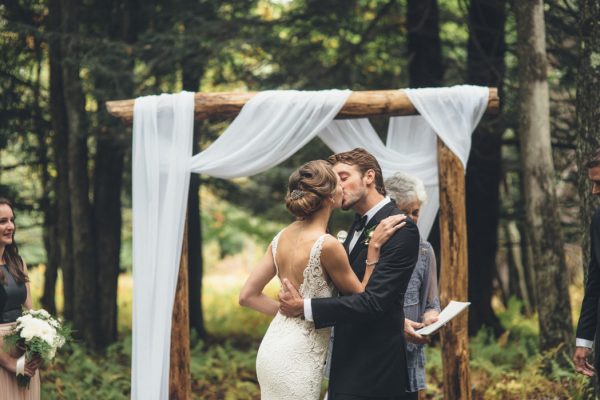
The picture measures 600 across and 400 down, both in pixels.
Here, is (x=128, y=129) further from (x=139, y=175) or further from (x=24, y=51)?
(x=139, y=175)

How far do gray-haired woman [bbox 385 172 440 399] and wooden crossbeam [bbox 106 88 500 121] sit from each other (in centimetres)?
152

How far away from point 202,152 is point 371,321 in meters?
3.13

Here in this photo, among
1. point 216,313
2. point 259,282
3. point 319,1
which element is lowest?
point 216,313

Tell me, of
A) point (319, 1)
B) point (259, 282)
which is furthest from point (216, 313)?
point (259, 282)

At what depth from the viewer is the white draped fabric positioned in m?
6.35

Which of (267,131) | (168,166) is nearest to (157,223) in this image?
(168,166)

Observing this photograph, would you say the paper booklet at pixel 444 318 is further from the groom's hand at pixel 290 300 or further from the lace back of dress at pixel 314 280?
the groom's hand at pixel 290 300

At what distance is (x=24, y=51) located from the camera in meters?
11.6

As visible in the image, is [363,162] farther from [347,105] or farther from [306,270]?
[347,105]

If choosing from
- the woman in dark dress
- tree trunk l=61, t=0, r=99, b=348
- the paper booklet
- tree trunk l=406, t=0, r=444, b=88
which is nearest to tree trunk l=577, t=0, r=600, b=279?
the paper booklet

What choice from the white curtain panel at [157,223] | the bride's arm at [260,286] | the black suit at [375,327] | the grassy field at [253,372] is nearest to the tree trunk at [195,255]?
the grassy field at [253,372]

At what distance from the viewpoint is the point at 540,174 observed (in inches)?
328

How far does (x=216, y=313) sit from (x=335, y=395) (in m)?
12.0

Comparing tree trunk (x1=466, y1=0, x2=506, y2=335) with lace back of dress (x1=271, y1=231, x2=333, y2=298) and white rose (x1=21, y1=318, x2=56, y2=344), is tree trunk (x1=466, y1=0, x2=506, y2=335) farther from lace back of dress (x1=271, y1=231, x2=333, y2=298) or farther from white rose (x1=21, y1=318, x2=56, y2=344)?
lace back of dress (x1=271, y1=231, x2=333, y2=298)
